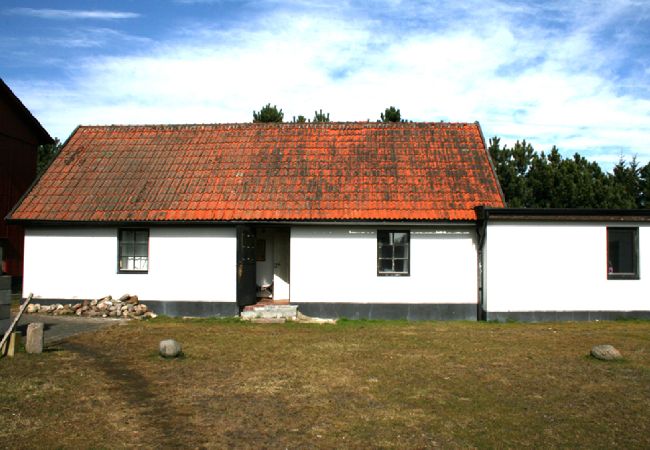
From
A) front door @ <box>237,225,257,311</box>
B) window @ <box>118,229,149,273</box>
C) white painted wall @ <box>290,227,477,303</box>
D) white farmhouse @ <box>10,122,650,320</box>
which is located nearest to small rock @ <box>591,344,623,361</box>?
white farmhouse @ <box>10,122,650,320</box>

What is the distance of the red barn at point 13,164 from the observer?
77.8ft

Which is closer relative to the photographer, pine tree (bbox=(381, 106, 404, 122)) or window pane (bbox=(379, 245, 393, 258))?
window pane (bbox=(379, 245, 393, 258))

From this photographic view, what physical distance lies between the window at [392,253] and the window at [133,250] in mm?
6769

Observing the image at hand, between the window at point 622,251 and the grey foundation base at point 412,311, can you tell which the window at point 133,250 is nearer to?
the grey foundation base at point 412,311

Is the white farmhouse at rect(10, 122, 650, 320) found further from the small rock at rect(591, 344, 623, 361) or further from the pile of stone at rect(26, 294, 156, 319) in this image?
the small rock at rect(591, 344, 623, 361)

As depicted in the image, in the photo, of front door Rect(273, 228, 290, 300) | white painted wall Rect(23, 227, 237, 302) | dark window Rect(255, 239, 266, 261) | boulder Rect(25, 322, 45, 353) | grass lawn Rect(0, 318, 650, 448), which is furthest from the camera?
dark window Rect(255, 239, 266, 261)

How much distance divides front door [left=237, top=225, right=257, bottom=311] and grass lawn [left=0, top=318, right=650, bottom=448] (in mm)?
3168

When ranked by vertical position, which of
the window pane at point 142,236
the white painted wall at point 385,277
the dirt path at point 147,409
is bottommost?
the dirt path at point 147,409

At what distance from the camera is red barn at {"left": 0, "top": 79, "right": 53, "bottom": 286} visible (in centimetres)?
2372

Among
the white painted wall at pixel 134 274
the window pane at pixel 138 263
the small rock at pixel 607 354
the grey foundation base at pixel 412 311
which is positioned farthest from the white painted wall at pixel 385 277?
the small rock at pixel 607 354

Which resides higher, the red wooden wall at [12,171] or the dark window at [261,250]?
→ the red wooden wall at [12,171]

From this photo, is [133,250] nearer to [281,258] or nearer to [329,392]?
[281,258]

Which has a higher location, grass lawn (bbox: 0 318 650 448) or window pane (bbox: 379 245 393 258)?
window pane (bbox: 379 245 393 258)

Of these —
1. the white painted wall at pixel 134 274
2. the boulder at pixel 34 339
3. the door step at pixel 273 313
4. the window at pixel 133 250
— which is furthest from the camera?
the window at pixel 133 250
